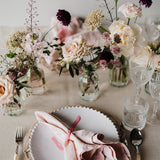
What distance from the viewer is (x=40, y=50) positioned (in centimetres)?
83

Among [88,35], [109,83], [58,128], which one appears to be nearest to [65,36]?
[88,35]

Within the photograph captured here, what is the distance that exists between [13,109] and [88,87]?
1.23 feet

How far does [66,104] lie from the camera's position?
3.42 feet

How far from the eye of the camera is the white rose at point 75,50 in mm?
782

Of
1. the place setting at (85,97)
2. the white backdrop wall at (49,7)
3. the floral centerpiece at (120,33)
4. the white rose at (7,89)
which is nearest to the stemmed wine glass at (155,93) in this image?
the place setting at (85,97)

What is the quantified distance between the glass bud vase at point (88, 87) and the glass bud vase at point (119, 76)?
114 mm

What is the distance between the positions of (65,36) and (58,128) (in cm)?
70

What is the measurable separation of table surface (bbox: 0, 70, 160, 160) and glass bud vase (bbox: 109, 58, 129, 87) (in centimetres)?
2

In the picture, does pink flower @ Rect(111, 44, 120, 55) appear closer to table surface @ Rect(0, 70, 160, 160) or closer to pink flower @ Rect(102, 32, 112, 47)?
pink flower @ Rect(102, 32, 112, 47)

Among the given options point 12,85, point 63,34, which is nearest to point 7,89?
point 12,85

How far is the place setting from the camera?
31.3 inches

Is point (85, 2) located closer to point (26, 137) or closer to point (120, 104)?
point (120, 104)

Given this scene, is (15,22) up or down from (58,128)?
up

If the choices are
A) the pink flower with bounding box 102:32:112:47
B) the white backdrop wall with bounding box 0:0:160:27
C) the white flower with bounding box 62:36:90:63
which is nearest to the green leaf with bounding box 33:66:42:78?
the white flower with bounding box 62:36:90:63
